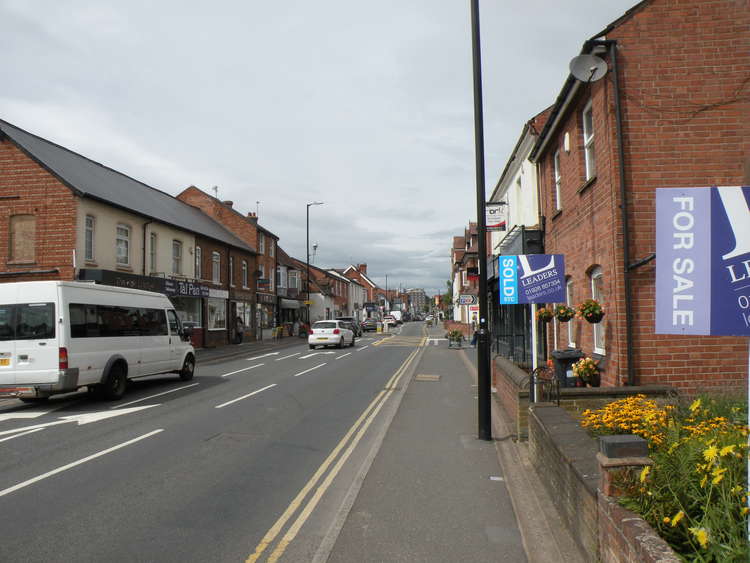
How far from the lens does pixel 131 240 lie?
2358cm

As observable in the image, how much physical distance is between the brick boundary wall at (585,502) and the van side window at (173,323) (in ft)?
37.0

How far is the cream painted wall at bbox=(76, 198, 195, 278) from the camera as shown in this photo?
20.4 m

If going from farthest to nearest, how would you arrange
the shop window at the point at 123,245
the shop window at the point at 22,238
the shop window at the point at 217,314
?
the shop window at the point at 217,314 → the shop window at the point at 123,245 → the shop window at the point at 22,238

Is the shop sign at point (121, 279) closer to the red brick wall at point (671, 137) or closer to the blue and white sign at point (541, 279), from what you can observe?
the blue and white sign at point (541, 279)

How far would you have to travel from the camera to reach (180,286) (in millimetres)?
26516

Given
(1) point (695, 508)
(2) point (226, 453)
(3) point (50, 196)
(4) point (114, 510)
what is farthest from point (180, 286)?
(1) point (695, 508)

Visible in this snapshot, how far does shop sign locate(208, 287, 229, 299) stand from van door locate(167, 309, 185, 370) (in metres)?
15.7

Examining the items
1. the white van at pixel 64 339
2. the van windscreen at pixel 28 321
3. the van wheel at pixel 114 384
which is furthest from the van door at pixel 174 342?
the van windscreen at pixel 28 321

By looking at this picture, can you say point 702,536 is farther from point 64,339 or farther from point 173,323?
point 173,323

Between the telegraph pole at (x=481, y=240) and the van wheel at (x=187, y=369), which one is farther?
the van wheel at (x=187, y=369)

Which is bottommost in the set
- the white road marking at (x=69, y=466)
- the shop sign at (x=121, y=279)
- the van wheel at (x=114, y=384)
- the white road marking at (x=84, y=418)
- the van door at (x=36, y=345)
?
the white road marking at (x=84, y=418)

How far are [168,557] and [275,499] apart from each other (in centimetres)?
141

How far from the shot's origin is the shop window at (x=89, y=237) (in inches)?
818

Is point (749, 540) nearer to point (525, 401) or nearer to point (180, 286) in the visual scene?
point (525, 401)
